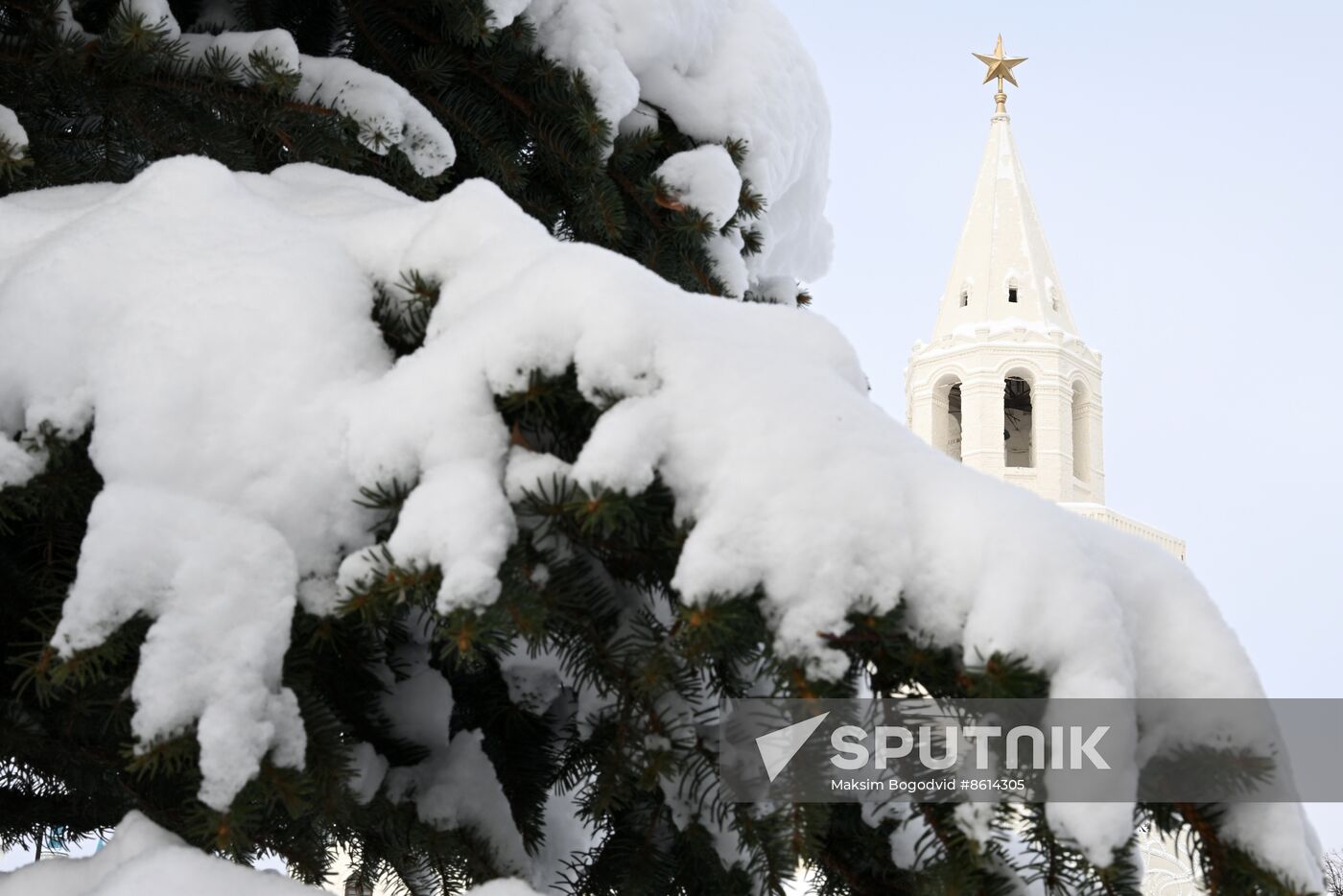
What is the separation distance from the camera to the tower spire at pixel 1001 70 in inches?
1155

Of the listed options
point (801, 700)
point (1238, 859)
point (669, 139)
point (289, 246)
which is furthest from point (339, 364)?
point (669, 139)

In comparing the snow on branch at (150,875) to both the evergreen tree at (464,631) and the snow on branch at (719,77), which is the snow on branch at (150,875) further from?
the snow on branch at (719,77)

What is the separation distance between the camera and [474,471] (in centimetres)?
120

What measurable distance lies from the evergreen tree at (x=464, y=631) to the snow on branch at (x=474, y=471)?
0.03 meters

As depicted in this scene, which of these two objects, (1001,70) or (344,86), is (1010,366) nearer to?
(1001,70)

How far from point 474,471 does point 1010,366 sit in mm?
26023

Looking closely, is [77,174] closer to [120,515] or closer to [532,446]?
[120,515]

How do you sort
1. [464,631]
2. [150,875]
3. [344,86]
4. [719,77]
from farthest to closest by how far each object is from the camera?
[719,77] < [344,86] < [150,875] < [464,631]

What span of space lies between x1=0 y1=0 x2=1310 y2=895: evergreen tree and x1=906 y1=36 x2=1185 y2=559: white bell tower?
23808 millimetres

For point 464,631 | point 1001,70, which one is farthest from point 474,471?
point 1001,70

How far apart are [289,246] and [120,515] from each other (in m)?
0.44

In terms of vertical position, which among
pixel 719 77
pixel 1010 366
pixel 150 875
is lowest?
pixel 150 875

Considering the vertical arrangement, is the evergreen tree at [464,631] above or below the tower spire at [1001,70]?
below

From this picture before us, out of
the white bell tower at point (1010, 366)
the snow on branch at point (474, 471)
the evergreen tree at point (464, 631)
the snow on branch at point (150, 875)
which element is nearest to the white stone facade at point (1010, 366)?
the white bell tower at point (1010, 366)
